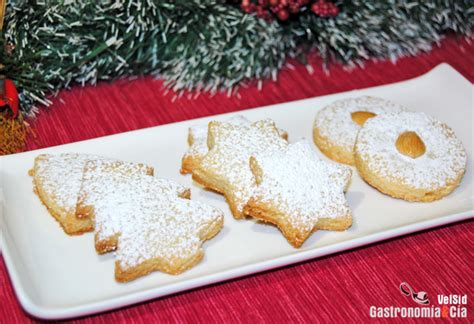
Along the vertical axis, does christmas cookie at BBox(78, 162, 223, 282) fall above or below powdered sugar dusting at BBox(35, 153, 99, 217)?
above

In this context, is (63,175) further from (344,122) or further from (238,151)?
(344,122)

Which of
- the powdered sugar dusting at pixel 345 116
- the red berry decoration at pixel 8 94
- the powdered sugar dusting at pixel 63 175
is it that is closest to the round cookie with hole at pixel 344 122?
the powdered sugar dusting at pixel 345 116

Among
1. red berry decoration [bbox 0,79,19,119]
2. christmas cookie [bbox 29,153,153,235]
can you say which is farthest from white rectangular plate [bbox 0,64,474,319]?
red berry decoration [bbox 0,79,19,119]

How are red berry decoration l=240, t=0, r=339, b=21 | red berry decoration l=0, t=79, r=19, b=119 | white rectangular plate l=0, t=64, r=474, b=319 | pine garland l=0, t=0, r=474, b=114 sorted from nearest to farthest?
white rectangular plate l=0, t=64, r=474, b=319 → red berry decoration l=0, t=79, r=19, b=119 → pine garland l=0, t=0, r=474, b=114 → red berry decoration l=240, t=0, r=339, b=21

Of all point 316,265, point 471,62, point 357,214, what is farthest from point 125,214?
point 471,62

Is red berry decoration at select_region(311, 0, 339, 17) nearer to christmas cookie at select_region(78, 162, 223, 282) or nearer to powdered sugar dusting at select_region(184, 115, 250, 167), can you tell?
powdered sugar dusting at select_region(184, 115, 250, 167)

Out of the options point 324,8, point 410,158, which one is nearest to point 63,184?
point 410,158

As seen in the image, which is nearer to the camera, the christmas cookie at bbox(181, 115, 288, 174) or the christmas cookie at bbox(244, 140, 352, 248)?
the christmas cookie at bbox(244, 140, 352, 248)
